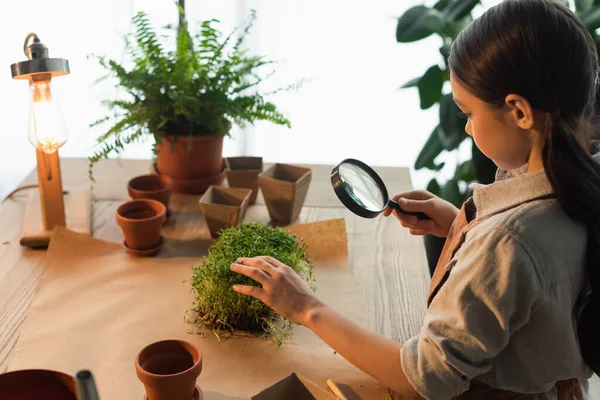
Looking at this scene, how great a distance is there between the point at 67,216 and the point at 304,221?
0.59 meters

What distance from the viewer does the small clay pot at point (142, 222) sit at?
1.47m

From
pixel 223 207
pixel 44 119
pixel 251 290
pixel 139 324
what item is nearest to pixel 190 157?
pixel 223 207

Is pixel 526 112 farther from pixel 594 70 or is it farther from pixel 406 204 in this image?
pixel 406 204

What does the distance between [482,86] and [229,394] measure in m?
0.60

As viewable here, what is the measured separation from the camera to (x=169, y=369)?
1.01 meters

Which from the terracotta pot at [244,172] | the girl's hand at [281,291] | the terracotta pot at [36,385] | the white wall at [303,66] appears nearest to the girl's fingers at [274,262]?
the girl's hand at [281,291]

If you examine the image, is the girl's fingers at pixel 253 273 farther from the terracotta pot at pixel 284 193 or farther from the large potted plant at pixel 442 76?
the large potted plant at pixel 442 76

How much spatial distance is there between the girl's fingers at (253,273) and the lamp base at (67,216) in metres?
0.63

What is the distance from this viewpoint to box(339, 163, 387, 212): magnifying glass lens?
1181 mm

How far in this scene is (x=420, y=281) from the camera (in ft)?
4.59

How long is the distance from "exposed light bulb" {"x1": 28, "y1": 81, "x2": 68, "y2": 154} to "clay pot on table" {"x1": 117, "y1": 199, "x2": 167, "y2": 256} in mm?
230

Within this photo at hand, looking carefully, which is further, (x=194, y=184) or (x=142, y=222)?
(x=194, y=184)

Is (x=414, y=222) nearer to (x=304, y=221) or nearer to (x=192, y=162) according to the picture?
(x=304, y=221)

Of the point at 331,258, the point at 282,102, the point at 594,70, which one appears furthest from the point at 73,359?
the point at 282,102
